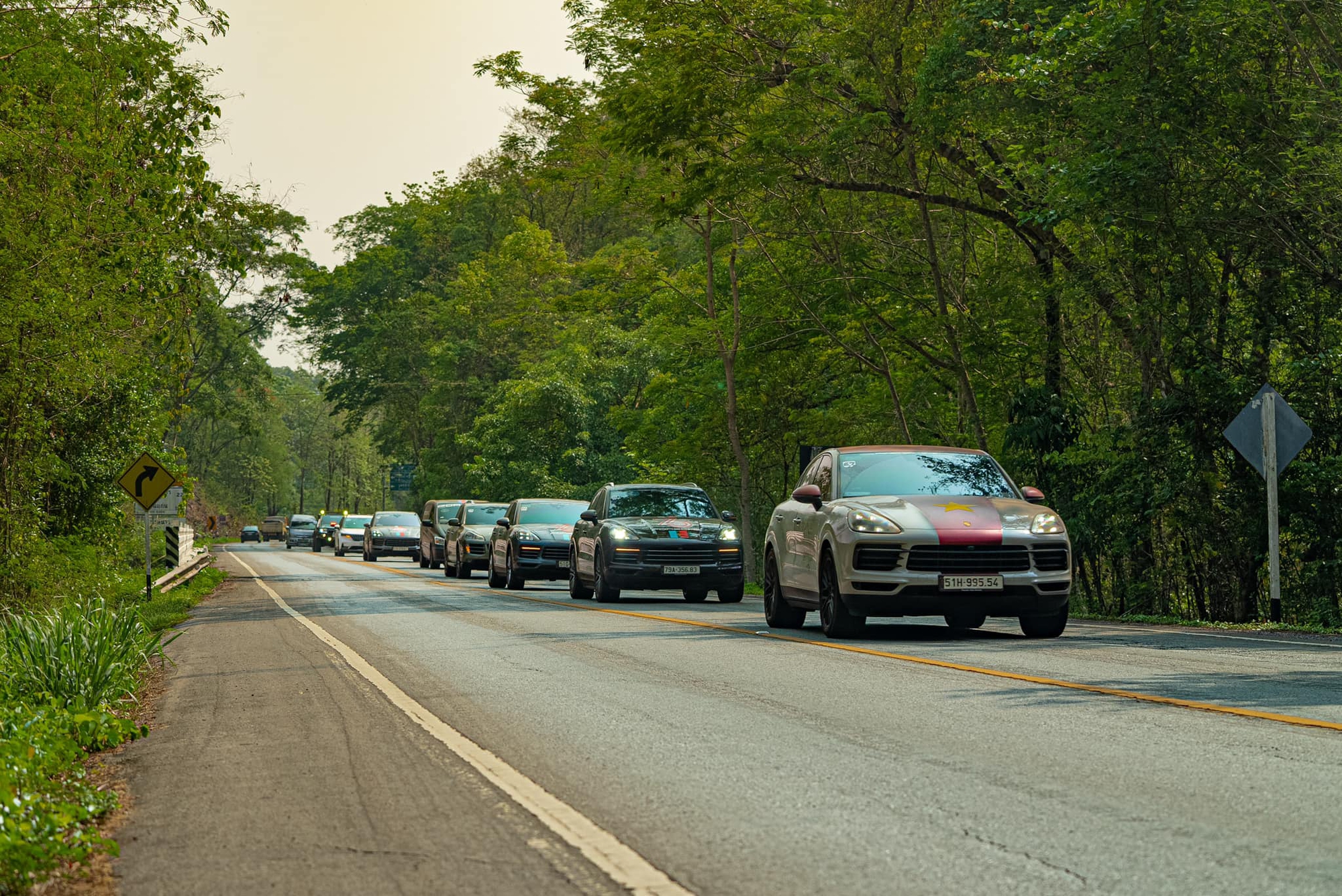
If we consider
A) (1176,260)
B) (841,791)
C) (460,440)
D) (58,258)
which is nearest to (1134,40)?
(1176,260)

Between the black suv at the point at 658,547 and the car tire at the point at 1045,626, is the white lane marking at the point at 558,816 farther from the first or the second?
the black suv at the point at 658,547

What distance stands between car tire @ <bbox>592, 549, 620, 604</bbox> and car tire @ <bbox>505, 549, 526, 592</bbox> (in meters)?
5.46

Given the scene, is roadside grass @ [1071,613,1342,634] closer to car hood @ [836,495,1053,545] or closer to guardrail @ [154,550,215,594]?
car hood @ [836,495,1053,545]

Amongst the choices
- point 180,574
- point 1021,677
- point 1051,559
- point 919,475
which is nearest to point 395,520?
point 180,574

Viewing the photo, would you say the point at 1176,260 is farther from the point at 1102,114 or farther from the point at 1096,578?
the point at 1096,578

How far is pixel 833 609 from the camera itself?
48.1 feet

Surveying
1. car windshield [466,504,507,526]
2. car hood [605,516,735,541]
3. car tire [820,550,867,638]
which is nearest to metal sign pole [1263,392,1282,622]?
car tire [820,550,867,638]

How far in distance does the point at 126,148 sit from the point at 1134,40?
14125mm

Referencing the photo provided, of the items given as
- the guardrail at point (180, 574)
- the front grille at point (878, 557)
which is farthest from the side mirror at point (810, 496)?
the guardrail at point (180, 574)

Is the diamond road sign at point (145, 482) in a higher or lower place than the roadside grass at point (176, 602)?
higher

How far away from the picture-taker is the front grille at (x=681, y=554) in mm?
22984

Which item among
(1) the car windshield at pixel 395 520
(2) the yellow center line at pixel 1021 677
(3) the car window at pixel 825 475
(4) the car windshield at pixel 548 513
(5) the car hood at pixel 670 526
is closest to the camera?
(2) the yellow center line at pixel 1021 677

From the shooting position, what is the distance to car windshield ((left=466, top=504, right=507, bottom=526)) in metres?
36.8

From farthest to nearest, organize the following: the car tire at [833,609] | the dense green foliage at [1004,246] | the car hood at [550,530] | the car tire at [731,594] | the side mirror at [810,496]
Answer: the car hood at [550,530]
the car tire at [731,594]
the dense green foliage at [1004,246]
the side mirror at [810,496]
the car tire at [833,609]
